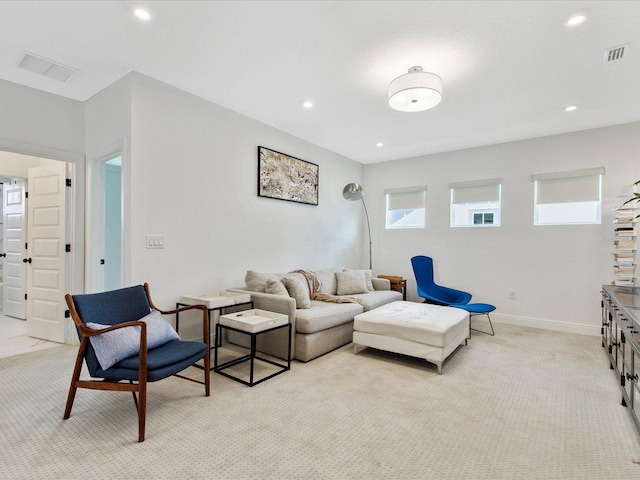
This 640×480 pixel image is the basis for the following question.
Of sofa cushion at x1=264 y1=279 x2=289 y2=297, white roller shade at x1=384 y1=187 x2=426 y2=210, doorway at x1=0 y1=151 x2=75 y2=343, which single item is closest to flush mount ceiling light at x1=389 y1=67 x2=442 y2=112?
sofa cushion at x1=264 y1=279 x2=289 y2=297

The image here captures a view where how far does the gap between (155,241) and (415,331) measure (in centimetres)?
258

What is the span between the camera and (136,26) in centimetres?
232

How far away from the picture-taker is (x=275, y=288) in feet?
11.3

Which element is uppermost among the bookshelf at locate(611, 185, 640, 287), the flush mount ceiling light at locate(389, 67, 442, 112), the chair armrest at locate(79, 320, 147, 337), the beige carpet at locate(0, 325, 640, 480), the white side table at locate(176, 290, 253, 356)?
the flush mount ceiling light at locate(389, 67, 442, 112)

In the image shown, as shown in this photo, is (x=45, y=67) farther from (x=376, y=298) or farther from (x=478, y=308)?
(x=478, y=308)

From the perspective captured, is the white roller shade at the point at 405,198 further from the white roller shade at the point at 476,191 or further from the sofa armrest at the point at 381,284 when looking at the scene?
the sofa armrest at the point at 381,284

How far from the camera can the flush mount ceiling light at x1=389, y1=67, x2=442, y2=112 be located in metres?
2.64

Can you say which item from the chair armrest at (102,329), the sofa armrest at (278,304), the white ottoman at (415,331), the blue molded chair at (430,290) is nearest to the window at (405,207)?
the blue molded chair at (430,290)

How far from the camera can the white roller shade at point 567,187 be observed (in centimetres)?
416

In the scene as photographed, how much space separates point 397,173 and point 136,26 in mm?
4457

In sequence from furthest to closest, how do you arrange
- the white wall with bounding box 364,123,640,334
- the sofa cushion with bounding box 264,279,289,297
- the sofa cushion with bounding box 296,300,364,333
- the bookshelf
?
the white wall with bounding box 364,123,640,334 → the bookshelf → the sofa cushion with bounding box 264,279,289,297 → the sofa cushion with bounding box 296,300,364,333

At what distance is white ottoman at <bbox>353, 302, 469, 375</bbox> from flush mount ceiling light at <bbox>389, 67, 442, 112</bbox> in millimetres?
1985

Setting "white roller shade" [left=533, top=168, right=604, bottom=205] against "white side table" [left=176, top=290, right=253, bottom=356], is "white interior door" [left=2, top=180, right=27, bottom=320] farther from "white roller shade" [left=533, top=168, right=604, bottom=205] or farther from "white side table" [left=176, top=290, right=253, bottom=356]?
"white roller shade" [left=533, top=168, right=604, bottom=205]

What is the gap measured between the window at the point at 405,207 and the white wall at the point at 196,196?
1.88m
